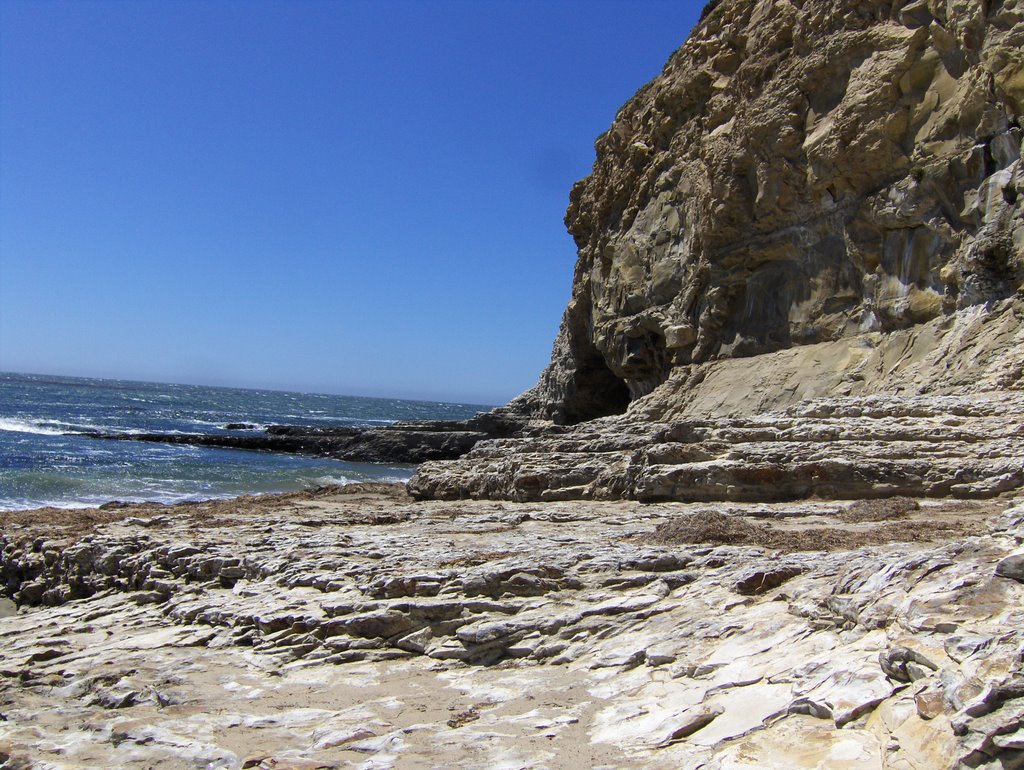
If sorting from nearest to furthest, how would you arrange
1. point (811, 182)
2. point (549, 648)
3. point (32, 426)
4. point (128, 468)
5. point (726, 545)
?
point (549, 648) → point (726, 545) → point (811, 182) → point (128, 468) → point (32, 426)

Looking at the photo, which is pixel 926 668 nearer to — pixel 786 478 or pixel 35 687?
pixel 35 687

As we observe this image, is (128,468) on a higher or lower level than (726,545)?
lower

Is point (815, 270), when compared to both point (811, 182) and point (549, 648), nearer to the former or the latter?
point (811, 182)

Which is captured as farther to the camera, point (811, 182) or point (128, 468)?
point (128, 468)

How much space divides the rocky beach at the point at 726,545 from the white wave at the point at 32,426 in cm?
3745

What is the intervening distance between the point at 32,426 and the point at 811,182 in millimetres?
52410

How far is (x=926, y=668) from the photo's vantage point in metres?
3.95

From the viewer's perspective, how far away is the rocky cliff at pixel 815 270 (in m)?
13.1

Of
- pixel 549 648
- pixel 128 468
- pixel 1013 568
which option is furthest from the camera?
pixel 128 468

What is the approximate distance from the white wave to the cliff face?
36.7 meters

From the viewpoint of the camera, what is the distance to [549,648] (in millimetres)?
6574

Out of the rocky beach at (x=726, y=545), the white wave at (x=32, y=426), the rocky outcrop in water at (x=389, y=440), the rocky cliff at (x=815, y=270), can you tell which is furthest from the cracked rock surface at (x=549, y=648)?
the white wave at (x=32, y=426)

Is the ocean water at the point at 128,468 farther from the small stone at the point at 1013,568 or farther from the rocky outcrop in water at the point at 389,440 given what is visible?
the small stone at the point at 1013,568

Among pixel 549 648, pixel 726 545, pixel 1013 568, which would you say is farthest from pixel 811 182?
pixel 1013 568
